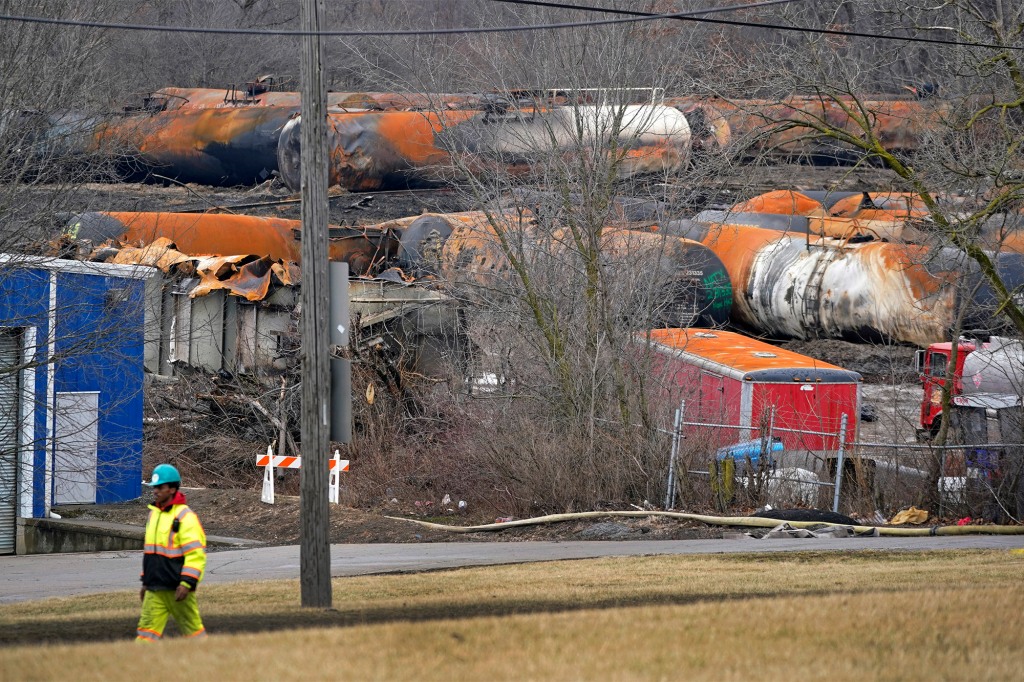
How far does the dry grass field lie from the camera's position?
6.89 m

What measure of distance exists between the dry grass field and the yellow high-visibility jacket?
0.43 m

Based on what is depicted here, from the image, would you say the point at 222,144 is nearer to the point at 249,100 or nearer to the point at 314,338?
the point at 249,100

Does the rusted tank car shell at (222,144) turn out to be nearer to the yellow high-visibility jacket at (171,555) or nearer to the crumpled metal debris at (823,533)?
the crumpled metal debris at (823,533)

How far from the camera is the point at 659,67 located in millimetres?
22922

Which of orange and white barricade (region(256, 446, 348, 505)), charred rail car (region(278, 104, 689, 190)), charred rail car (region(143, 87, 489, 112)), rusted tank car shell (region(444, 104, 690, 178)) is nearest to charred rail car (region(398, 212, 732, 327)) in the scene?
charred rail car (region(278, 104, 689, 190))

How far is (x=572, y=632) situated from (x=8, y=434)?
1075 centimetres

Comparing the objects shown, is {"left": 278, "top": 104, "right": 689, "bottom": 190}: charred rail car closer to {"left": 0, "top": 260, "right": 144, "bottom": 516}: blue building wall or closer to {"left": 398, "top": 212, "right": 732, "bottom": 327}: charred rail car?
{"left": 398, "top": 212, "right": 732, "bottom": 327}: charred rail car

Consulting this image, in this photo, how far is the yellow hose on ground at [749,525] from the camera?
17.7m

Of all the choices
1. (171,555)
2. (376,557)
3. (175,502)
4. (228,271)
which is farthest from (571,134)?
(171,555)

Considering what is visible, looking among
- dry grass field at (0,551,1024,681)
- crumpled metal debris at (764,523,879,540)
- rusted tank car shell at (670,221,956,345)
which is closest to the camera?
dry grass field at (0,551,1024,681)

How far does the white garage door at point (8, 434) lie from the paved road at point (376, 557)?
140cm

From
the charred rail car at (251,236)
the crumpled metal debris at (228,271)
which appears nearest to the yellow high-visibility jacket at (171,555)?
the crumpled metal debris at (228,271)

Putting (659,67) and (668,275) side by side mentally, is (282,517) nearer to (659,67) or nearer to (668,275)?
(668,275)

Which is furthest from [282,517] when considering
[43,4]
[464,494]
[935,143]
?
[935,143]
